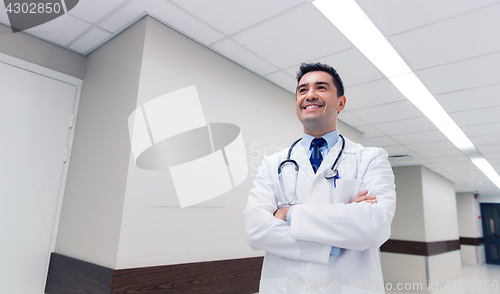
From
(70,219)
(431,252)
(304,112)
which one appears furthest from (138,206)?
(431,252)

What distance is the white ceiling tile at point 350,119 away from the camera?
4.32 metres

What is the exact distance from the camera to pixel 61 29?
8.43 feet

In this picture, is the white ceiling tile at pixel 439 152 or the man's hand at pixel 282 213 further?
the white ceiling tile at pixel 439 152

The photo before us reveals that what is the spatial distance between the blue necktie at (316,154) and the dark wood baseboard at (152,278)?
1475 millimetres

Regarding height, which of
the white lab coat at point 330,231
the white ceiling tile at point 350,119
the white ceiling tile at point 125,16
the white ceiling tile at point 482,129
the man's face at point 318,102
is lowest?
the white lab coat at point 330,231

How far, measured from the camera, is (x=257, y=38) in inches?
104

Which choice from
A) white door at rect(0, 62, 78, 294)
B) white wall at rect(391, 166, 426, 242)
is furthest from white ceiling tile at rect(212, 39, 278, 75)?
white wall at rect(391, 166, 426, 242)

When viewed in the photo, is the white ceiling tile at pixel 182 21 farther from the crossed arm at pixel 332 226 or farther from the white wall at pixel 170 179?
the crossed arm at pixel 332 226

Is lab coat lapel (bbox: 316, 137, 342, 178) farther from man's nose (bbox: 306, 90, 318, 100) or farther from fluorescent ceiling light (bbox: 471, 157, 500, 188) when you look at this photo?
fluorescent ceiling light (bbox: 471, 157, 500, 188)

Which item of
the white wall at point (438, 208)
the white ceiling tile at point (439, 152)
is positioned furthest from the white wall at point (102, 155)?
the white wall at point (438, 208)

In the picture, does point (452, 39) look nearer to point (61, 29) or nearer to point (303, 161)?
point (303, 161)

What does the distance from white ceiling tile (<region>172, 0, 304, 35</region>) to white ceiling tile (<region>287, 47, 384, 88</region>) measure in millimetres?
815

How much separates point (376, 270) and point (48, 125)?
110 inches

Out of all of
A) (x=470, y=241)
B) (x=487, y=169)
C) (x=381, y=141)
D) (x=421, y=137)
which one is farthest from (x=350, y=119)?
(x=470, y=241)
